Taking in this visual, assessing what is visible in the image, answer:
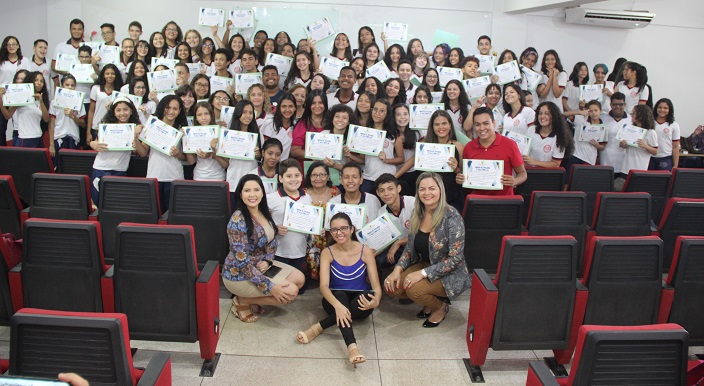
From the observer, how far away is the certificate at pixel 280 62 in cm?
630

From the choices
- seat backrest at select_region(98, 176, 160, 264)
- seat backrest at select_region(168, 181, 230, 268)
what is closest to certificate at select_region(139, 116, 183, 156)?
seat backrest at select_region(98, 176, 160, 264)

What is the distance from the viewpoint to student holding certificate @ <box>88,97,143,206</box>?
459 centimetres

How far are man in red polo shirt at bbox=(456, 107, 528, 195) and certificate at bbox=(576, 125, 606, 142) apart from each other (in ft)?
6.65

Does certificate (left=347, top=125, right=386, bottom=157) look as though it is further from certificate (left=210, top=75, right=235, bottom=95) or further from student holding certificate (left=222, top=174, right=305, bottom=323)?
certificate (left=210, top=75, right=235, bottom=95)

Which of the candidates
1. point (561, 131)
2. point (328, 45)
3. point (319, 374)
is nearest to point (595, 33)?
point (328, 45)

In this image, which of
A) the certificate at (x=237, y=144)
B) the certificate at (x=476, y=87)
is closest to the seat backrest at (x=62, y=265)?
the certificate at (x=237, y=144)

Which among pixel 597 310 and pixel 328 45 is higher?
pixel 328 45

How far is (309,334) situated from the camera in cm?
342

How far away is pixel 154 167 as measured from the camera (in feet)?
15.1

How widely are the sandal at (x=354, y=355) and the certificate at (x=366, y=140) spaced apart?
2.01 m

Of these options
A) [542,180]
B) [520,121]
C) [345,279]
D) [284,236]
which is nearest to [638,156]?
[520,121]

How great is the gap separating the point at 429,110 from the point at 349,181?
1521 millimetres

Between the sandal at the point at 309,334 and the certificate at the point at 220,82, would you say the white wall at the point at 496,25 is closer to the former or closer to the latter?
the certificate at the point at 220,82

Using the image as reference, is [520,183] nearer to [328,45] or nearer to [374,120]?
[374,120]
